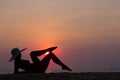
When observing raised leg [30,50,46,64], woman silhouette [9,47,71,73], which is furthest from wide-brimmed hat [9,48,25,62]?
raised leg [30,50,46,64]

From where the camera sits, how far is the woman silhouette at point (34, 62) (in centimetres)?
2286

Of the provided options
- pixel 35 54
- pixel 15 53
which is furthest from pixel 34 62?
pixel 15 53

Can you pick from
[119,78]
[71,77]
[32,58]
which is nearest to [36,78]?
[71,77]

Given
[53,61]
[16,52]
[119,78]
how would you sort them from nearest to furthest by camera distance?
[119,78], [16,52], [53,61]

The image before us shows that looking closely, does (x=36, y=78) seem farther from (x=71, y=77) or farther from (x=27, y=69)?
(x=27, y=69)

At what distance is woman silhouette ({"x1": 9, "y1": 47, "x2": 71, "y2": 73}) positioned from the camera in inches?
900

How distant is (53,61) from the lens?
24.2 m

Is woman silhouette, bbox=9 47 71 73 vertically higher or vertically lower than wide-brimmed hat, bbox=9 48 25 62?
lower

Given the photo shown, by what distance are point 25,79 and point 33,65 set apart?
665cm

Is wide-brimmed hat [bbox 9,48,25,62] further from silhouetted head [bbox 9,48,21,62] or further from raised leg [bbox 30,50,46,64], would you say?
raised leg [bbox 30,50,46,64]

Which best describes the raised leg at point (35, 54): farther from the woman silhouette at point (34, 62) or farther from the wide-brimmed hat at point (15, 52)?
the wide-brimmed hat at point (15, 52)

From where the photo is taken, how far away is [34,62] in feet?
76.7

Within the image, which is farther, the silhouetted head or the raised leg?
the raised leg

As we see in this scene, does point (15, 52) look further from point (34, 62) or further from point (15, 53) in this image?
point (34, 62)
